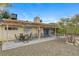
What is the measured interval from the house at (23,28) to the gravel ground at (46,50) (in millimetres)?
167

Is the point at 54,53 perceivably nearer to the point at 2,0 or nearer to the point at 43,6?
the point at 43,6

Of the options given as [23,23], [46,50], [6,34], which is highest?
[23,23]

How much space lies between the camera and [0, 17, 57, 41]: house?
2557 millimetres

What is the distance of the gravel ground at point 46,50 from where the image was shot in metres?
2.60

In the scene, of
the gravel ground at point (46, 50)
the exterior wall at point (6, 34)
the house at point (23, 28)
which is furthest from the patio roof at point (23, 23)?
the gravel ground at point (46, 50)

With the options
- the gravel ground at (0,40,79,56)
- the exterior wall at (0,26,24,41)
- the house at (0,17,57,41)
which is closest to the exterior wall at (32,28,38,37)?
the house at (0,17,57,41)

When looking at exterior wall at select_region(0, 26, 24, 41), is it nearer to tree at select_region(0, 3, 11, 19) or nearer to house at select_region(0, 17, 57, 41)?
house at select_region(0, 17, 57, 41)

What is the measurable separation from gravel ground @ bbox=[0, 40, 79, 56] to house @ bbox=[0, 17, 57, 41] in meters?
0.17

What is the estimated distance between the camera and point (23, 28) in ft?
8.65

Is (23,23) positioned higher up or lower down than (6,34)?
higher up

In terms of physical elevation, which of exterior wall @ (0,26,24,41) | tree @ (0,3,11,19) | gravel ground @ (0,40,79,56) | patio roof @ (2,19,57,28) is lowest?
gravel ground @ (0,40,79,56)

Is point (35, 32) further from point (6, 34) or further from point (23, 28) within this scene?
point (6, 34)

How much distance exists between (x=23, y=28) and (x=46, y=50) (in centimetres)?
47

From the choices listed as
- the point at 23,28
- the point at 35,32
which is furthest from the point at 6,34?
the point at 35,32
